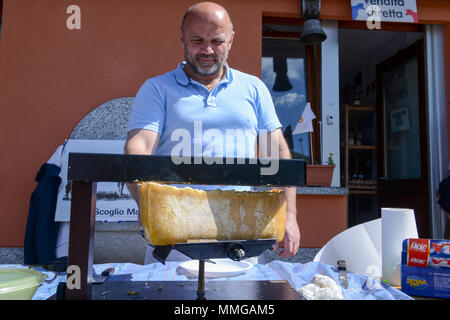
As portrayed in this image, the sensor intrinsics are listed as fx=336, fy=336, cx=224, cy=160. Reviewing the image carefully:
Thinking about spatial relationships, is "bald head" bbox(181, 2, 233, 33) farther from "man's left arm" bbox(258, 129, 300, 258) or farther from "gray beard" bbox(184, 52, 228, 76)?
"man's left arm" bbox(258, 129, 300, 258)

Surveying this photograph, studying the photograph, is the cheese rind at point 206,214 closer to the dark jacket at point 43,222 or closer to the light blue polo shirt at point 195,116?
the light blue polo shirt at point 195,116

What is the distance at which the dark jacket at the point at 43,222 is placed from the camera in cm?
276

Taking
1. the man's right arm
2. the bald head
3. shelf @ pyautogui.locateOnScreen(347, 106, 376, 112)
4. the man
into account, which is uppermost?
shelf @ pyautogui.locateOnScreen(347, 106, 376, 112)

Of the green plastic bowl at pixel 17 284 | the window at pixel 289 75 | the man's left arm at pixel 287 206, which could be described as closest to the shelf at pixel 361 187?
the window at pixel 289 75

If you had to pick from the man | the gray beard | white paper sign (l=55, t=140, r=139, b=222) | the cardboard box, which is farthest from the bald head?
white paper sign (l=55, t=140, r=139, b=222)

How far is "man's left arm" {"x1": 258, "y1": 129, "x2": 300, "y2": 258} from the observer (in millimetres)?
1245

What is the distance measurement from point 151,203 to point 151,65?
9.78 feet

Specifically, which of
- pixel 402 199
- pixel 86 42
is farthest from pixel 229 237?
pixel 402 199

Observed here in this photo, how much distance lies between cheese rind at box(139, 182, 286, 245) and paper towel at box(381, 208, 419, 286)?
616mm

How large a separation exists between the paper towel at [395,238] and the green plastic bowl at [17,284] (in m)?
1.13

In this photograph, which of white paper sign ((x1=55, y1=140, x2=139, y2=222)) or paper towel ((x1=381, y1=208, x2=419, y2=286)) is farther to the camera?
white paper sign ((x1=55, y1=140, x2=139, y2=222))

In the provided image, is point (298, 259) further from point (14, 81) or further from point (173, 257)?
point (14, 81)

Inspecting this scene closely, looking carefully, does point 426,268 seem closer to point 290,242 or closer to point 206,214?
point 290,242

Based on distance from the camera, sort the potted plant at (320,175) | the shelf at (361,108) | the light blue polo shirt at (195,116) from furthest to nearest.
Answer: the shelf at (361,108), the potted plant at (320,175), the light blue polo shirt at (195,116)
